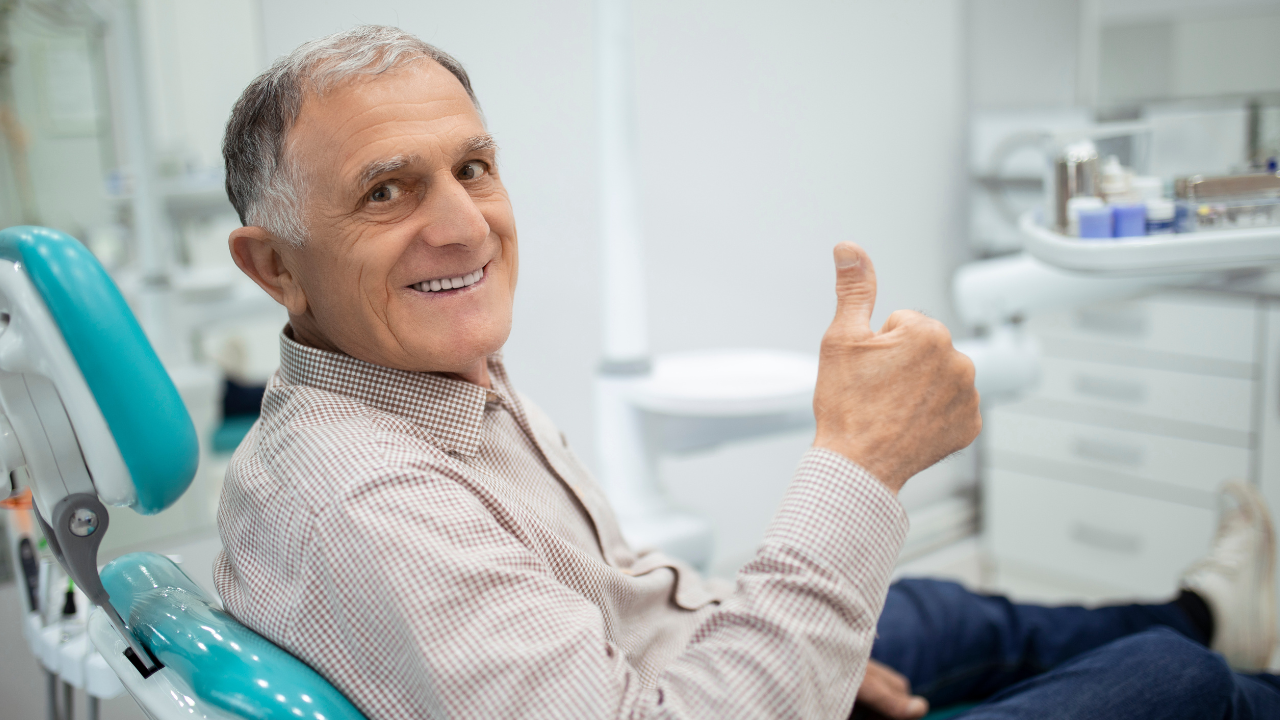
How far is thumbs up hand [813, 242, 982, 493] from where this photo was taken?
0.72 m

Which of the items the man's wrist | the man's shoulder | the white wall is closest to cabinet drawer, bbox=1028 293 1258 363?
the white wall

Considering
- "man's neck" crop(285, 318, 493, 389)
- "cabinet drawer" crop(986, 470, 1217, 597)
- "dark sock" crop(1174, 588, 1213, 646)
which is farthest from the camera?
"cabinet drawer" crop(986, 470, 1217, 597)

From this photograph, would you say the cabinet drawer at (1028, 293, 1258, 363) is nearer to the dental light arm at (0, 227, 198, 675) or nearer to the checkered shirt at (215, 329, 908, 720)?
the checkered shirt at (215, 329, 908, 720)

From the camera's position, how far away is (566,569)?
79cm

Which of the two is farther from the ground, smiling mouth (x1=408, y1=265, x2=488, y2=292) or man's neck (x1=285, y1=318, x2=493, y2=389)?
smiling mouth (x1=408, y1=265, x2=488, y2=292)

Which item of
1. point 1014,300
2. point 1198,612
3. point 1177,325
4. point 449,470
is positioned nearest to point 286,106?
point 449,470

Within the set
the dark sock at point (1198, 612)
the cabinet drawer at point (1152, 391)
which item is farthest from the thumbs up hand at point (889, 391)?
the cabinet drawer at point (1152, 391)

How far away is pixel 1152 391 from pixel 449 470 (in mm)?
1857

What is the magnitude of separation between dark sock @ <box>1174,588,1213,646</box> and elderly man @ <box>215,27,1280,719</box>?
49cm

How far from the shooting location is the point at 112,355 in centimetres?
66

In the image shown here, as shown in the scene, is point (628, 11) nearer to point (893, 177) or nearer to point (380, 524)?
point (380, 524)

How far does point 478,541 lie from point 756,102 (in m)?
1.43

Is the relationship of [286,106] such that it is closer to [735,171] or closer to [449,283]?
[449,283]

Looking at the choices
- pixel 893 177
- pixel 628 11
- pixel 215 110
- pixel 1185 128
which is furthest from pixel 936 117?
pixel 215 110
